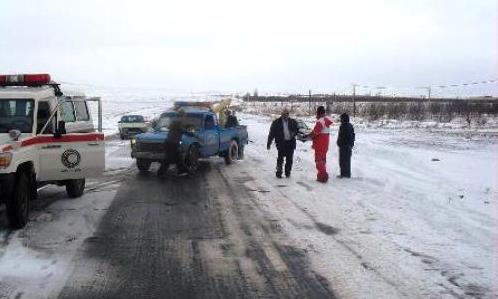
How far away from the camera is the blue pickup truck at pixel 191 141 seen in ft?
51.2

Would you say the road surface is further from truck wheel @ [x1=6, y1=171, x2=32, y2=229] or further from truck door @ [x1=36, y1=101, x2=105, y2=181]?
truck wheel @ [x1=6, y1=171, x2=32, y2=229]

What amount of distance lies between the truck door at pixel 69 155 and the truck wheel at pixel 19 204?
0.81 metres

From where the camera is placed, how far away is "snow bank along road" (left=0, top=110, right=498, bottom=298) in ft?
19.6

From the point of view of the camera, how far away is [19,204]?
336 inches

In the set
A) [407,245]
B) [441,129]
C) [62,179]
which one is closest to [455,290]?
[407,245]

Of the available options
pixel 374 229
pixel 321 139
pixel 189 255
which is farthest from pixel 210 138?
pixel 189 255

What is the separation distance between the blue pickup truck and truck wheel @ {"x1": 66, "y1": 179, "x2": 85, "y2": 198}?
160 inches

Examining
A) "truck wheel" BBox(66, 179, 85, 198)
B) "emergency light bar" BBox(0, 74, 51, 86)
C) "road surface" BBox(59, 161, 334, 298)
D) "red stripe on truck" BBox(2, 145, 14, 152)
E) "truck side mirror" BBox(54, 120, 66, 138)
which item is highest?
"emergency light bar" BBox(0, 74, 51, 86)

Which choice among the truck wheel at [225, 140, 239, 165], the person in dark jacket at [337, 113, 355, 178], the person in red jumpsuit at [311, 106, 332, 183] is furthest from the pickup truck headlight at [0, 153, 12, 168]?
the truck wheel at [225, 140, 239, 165]

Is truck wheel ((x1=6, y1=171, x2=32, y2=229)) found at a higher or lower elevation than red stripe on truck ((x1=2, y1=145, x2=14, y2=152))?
lower

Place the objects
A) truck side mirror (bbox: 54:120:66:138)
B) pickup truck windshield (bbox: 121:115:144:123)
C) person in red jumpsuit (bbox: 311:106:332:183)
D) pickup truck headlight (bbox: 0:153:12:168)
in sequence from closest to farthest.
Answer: pickup truck headlight (bbox: 0:153:12:168)
truck side mirror (bbox: 54:120:66:138)
person in red jumpsuit (bbox: 311:106:332:183)
pickup truck windshield (bbox: 121:115:144:123)

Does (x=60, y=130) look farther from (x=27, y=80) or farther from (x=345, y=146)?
(x=345, y=146)

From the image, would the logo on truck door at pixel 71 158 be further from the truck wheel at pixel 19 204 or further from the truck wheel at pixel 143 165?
the truck wheel at pixel 143 165

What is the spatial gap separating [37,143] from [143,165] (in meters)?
6.33
